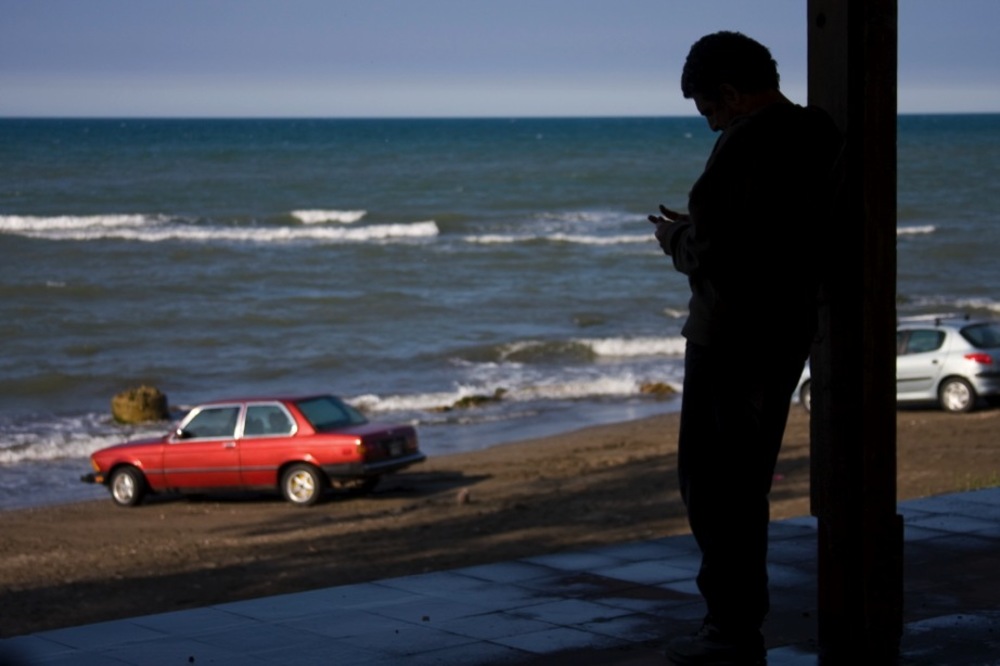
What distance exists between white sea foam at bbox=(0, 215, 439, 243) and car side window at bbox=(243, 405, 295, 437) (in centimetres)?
3585

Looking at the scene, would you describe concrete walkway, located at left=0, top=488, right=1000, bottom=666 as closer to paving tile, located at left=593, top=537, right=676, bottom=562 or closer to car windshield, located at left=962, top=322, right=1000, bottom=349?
paving tile, located at left=593, top=537, right=676, bottom=562

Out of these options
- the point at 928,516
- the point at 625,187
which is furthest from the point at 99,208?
the point at 928,516

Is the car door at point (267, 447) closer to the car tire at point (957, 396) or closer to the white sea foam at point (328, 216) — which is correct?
the car tire at point (957, 396)

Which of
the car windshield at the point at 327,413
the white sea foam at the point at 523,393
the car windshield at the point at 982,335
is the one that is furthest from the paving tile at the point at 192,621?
the white sea foam at the point at 523,393

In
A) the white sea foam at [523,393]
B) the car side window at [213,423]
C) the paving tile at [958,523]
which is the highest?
the paving tile at [958,523]

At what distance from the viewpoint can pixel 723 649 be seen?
4.59 m

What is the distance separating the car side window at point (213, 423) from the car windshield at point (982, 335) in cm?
1025

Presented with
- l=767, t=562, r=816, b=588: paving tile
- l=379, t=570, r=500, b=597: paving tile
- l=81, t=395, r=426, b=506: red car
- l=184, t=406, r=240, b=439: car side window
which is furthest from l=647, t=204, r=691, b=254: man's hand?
l=184, t=406, r=240, b=439: car side window

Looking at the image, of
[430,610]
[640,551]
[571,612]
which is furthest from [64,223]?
[571,612]

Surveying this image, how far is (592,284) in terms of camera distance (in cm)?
4141

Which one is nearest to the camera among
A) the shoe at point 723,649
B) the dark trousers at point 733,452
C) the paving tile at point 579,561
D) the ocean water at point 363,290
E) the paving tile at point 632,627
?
the dark trousers at point 733,452

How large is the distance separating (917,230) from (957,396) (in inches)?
1416

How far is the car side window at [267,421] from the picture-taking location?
16938 mm

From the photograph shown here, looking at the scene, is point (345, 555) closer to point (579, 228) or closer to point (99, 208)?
point (579, 228)
